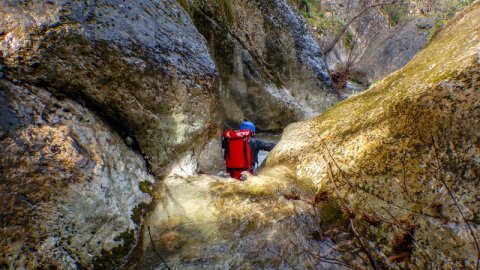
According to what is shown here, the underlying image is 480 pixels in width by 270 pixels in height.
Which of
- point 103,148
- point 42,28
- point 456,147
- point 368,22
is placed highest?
point 368,22

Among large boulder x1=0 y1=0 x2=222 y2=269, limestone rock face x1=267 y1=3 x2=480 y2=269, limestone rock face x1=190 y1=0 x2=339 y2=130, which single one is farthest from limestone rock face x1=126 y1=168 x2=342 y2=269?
limestone rock face x1=190 y1=0 x2=339 y2=130

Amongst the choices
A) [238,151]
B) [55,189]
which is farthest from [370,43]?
[55,189]

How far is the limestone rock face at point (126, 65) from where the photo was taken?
3.10 m

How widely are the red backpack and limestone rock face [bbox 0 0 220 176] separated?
0.70 meters

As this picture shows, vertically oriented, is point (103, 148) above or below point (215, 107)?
below

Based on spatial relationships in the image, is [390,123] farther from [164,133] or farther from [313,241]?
[164,133]

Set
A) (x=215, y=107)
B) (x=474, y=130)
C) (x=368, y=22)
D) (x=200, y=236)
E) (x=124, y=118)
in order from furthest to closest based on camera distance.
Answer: (x=368, y=22), (x=215, y=107), (x=124, y=118), (x=200, y=236), (x=474, y=130)

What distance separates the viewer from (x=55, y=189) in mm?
2592

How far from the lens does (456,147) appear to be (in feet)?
9.02

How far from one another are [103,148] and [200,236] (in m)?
1.56

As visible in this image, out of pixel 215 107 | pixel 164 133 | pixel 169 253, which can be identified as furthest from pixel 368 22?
pixel 169 253

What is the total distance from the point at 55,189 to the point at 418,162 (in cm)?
368

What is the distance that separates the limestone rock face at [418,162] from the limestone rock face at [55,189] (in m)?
2.40

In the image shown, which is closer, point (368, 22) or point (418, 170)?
point (418, 170)
